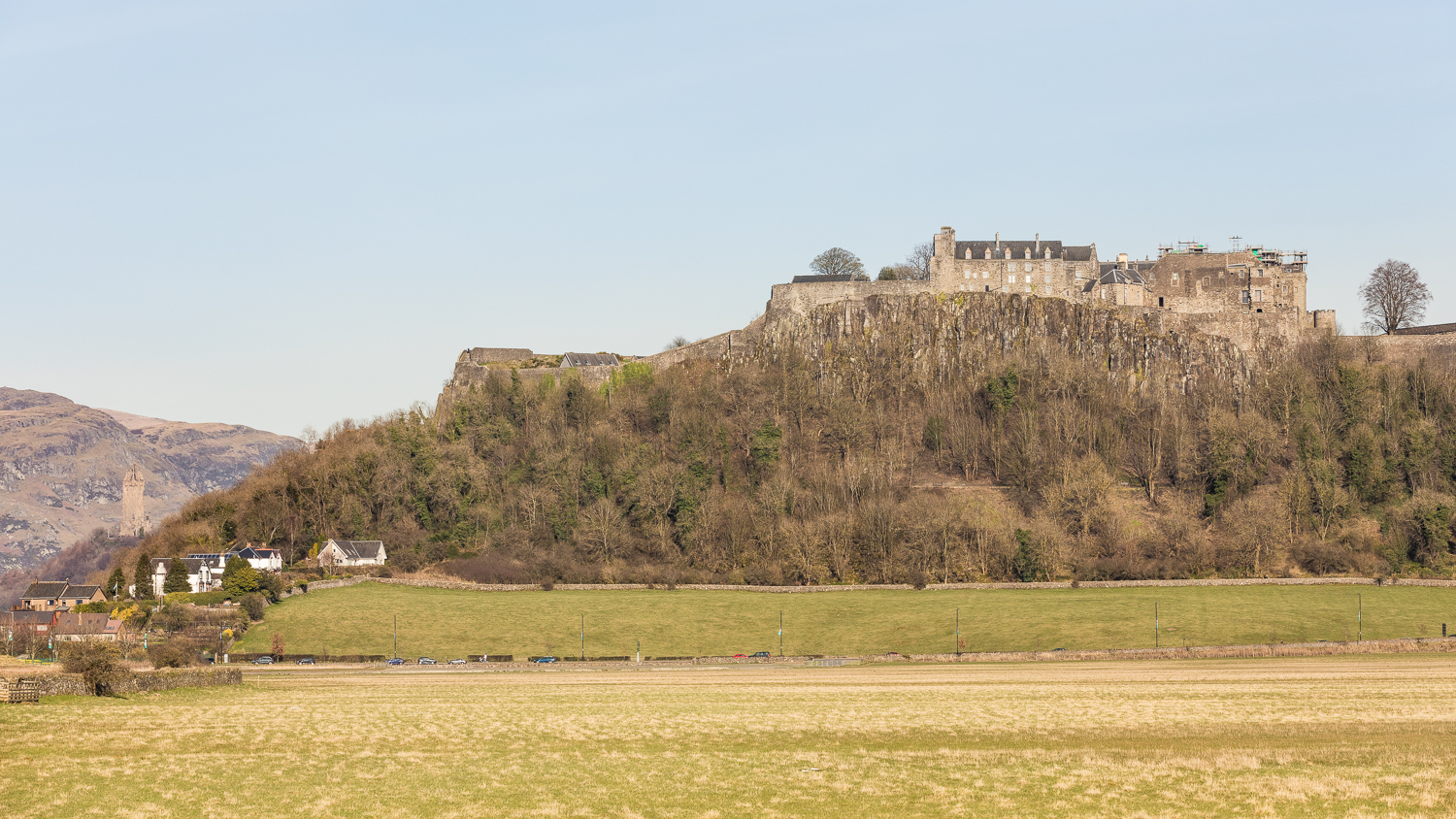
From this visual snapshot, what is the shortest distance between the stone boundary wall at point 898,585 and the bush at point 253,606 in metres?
7.06

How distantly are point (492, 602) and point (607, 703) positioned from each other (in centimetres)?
4326

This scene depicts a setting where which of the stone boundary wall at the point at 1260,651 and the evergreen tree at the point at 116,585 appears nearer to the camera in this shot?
the stone boundary wall at the point at 1260,651

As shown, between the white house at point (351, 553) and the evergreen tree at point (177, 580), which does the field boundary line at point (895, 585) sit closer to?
the white house at point (351, 553)

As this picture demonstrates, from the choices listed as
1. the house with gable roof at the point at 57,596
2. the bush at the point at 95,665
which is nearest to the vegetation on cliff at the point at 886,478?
the house with gable roof at the point at 57,596

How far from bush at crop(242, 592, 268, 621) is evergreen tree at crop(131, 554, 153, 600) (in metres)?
13.3

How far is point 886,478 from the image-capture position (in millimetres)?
92438

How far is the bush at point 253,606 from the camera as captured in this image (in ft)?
235

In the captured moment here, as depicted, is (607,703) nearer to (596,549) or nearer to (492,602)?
(492,602)

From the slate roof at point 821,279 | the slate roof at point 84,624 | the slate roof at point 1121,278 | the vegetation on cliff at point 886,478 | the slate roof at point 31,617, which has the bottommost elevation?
the slate roof at point 31,617

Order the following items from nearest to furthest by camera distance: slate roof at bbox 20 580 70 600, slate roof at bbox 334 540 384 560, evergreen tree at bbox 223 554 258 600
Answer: evergreen tree at bbox 223 554 258 600 → slate roof at bbox 334 540 384 560 → slate roof at bbox 20 580 70 600

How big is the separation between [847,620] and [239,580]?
36577 mm

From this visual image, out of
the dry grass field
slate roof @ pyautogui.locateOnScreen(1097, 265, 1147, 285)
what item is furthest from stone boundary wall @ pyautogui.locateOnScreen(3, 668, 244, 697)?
slate roof @ pyautogui.locateOnScreen(1097, 265, 1147, 285)

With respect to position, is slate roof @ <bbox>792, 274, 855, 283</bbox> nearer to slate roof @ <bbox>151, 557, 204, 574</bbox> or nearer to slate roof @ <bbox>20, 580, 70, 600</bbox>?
slate roof @ <bbox>151, 557, 204, 574</bbox>

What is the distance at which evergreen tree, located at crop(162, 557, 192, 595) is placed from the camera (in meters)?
81.8
